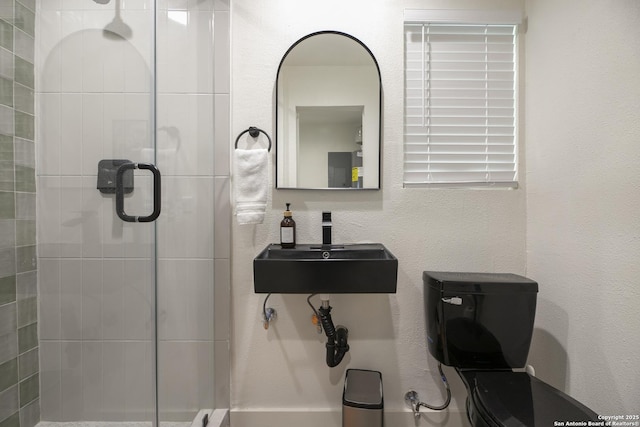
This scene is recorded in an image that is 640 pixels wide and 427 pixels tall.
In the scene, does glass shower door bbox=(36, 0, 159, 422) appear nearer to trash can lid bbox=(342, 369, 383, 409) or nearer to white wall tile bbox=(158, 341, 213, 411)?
white wall tile bbox=(158, 341, 213, 411)

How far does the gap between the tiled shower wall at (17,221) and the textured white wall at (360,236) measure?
692 millimetres

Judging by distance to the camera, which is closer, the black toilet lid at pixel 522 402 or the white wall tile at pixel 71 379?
the black toilet lid at pixel 522 402

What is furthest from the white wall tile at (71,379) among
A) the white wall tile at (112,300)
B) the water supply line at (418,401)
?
the water supply line at (418,401)

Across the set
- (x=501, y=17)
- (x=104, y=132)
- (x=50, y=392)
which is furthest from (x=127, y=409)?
(x=501, y=17)

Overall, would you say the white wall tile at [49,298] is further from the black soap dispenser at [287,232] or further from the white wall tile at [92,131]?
the black soap dispenser at [287,232]

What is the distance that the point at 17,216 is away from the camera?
832 mm

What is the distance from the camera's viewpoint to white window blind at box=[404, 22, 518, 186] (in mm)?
1318

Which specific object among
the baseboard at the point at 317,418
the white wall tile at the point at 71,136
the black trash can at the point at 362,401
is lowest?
the baseboard at the point at 317,418

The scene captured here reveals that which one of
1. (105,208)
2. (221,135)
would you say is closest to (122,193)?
(105,208)

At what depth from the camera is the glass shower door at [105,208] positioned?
2.86 feet

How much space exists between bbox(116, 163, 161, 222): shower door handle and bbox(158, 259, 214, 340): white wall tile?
7.6 inches

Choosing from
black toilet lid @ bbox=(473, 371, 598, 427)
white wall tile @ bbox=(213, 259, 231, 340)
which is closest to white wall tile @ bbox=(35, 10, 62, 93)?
white wall tile @ bbox=(213, 259, 231, 340)

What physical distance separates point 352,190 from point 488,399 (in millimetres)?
947

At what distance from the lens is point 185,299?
1.14 metres
